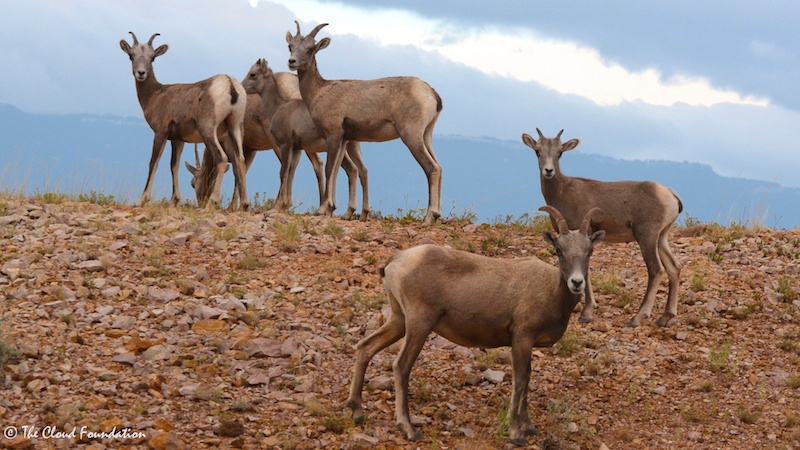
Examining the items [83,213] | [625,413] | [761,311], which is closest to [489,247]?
[761,311]

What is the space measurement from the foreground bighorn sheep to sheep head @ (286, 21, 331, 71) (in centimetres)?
769

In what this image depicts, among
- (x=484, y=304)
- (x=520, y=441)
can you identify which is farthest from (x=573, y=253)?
(x=520, y=441)

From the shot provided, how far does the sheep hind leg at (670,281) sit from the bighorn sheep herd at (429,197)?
1 cm

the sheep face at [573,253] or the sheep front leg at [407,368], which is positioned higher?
the sheep face at [573,253]

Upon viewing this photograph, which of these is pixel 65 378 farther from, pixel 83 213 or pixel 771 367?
pixel 771 367

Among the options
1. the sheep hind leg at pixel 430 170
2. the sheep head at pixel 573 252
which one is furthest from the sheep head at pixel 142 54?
the sheep head at pixel 573 252

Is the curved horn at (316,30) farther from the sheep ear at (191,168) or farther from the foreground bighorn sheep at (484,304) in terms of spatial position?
the foreground bighorn sheep at (484,304)

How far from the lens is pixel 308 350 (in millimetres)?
9766

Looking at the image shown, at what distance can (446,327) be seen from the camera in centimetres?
835

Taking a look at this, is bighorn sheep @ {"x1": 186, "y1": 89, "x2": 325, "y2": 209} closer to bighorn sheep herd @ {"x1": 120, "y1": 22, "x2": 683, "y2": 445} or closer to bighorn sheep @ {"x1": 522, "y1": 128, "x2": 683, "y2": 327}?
bighorn sheep herd @ {"x1": 120, "y1": 22, "x2": 683, "y2": 445}

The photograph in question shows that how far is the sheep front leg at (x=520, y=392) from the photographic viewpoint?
8141 mm

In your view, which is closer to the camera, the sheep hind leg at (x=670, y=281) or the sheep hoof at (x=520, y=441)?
the sheep hoof at (x=520, y=441)

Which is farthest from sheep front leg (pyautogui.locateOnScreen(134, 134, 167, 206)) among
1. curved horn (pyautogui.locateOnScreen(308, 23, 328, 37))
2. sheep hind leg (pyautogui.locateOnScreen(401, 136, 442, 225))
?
sheep hind leg (pyautogui.locateOnScreen(401, 136, 442, 225))

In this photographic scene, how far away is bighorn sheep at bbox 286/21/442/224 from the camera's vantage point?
46.3ft
